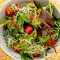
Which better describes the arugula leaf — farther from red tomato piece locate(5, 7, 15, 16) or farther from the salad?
red tomato piece locate(5, 7, 15, 16)

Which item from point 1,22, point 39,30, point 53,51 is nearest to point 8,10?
point 1,22

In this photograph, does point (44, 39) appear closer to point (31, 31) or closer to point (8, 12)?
point (31, 31)

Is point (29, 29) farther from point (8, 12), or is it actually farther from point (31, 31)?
point (8, 12)

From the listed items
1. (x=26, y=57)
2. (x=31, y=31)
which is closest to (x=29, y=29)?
(x=31, y=31)

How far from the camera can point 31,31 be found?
1165 millimetres

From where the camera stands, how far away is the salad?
1143 millimetres

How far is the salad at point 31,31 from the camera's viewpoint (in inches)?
45.0

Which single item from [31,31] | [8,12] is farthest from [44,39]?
[8,12]

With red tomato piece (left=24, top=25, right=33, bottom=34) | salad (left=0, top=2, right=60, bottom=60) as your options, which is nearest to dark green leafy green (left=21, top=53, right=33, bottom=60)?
salad (left=0, top=2, right=60, bottom=60)

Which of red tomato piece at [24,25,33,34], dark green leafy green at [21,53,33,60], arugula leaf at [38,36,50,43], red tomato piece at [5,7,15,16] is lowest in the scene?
dark green leafy green at [21,53,33,60]

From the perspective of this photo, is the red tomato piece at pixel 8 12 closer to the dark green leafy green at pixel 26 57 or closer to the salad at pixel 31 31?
the salad at pixel 31 31

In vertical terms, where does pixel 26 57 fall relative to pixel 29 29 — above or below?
below

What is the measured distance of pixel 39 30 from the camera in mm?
1187

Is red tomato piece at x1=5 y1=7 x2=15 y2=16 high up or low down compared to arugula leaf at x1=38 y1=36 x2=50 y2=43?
up
